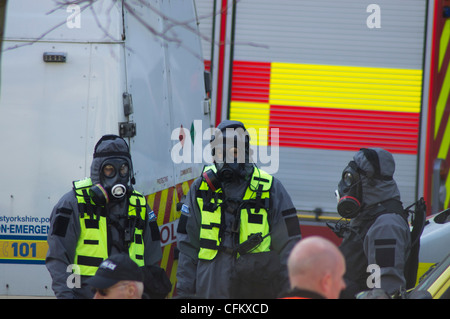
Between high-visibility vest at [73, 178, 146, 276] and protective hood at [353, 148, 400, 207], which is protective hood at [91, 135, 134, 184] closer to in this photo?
high-visibility vest at [73, 178, 146, 276]

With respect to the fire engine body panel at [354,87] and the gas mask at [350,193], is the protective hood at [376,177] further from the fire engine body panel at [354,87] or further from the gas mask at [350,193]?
the fire engine body panel at [354,87]

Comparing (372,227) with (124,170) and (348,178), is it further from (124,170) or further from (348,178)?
(124,170)

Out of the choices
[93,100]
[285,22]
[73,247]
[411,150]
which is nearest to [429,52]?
[411,150]

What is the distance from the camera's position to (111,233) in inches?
160

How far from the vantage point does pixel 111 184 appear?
407 centimetres

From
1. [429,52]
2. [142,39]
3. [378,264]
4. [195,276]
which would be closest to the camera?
[378,264]

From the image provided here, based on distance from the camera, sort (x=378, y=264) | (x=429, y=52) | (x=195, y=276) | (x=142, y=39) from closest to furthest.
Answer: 1. (x=378, y=264)
2. (x=195, y=276)
3. (x=142, y=39)
4. (x=429, y=52)

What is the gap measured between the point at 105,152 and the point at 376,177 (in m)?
1.49

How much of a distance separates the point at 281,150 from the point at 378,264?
323 centimetres

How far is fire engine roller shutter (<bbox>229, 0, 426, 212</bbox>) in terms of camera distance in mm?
7031

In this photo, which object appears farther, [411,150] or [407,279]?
[411,150]

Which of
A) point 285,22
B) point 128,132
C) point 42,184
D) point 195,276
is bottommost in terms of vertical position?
point 195,276

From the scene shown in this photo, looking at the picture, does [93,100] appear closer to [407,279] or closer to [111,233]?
[111,233]

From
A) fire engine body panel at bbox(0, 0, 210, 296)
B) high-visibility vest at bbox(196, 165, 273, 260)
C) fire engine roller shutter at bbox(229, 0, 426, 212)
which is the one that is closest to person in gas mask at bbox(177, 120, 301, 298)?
high-visibility vest at bbox(196, 165, 273, 260)
